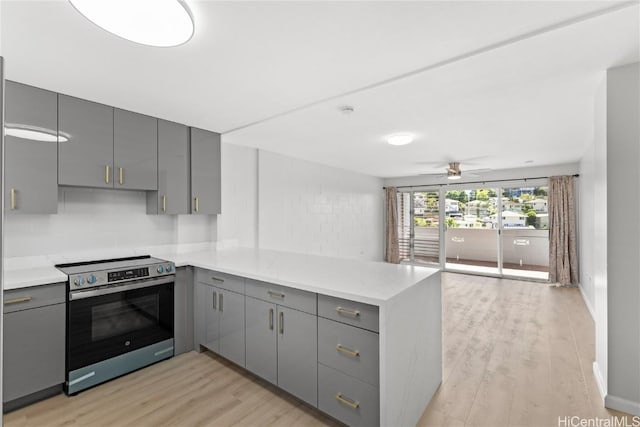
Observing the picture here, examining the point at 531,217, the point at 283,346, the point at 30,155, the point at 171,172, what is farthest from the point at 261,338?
the point at 531,217

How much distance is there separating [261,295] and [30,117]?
214 cm

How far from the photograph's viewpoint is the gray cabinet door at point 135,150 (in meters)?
2.72

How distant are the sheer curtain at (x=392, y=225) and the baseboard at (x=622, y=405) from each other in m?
5.55

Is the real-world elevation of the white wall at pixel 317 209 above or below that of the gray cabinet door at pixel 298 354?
above

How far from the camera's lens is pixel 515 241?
6391mm

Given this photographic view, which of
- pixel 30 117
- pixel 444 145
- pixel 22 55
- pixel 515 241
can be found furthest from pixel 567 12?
pixel 515 241

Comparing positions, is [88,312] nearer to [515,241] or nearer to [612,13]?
[612,13]

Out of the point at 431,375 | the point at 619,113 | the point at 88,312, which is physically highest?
the point at 619,113

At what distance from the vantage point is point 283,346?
2107 millimetres

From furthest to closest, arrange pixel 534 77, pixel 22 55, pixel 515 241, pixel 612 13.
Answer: pixel 515 241, pixel 534 77, pixel 22 55, pixel 612 13

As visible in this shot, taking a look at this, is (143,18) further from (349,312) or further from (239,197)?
(239,197)

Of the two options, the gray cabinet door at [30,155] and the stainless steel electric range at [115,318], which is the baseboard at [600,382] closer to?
the stainless steel electric range at [115,318]

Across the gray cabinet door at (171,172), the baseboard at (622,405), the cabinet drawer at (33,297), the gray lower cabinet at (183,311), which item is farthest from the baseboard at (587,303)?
the cabinet drawer at (33,297)

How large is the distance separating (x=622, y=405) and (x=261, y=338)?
95.7 inches
